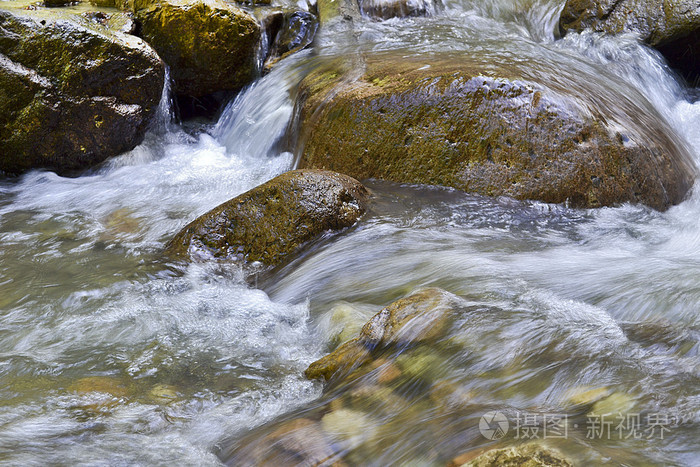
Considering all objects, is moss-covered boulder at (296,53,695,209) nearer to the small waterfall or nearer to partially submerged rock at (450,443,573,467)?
the small waterfall

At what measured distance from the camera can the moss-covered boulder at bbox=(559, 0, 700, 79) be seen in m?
7.46

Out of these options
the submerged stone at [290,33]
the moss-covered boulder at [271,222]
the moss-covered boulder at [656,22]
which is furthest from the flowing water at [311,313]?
the submerged stone at [290,33]

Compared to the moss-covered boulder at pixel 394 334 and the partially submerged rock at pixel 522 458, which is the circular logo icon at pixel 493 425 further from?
the moss-covered boulder at pixel 394 334

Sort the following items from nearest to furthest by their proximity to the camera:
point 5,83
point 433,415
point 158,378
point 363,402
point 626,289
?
point 433,415, point 363,402, point 158,378, point 626,289, point 5,83

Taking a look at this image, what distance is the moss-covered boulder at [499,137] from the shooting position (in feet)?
15.3

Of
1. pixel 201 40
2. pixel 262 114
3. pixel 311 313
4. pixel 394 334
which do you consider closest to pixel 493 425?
pixel 394 334

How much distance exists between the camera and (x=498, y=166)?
187 inches

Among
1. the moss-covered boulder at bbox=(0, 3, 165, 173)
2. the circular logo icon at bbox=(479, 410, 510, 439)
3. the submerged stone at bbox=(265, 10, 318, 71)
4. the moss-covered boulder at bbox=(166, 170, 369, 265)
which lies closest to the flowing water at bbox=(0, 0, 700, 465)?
the circular logo icon at bbox=(479, 410, 510, 439)

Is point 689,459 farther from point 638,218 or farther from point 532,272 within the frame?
point 638,218

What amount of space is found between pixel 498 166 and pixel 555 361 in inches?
95.2

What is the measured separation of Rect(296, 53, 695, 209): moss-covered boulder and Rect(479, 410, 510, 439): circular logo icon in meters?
2.72

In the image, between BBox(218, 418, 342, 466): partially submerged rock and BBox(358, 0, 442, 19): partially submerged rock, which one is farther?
BBox(358, 0, 442, 19): partially submerged rock

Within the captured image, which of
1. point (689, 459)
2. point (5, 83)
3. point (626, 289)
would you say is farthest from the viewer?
point (5, 83)

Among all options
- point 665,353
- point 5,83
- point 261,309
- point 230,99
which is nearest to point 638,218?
point 665,353
